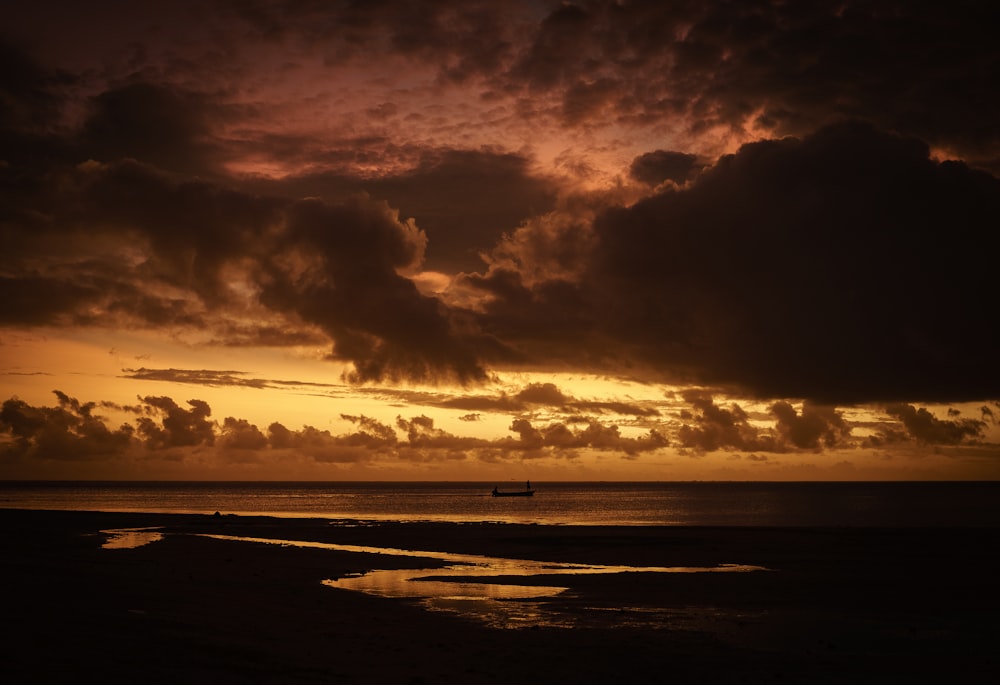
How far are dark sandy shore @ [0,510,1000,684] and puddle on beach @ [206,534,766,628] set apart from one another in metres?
1.05

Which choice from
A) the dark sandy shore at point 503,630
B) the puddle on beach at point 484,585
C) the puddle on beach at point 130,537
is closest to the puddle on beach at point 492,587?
the puddle on beach at point 484,585

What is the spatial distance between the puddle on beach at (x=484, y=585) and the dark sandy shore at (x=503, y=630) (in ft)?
3.44

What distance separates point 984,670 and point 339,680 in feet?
56.6

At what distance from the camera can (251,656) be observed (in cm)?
2109

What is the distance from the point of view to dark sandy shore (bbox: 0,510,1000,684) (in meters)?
20.4

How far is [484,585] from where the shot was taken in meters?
39.5

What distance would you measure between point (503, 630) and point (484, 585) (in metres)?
13.1

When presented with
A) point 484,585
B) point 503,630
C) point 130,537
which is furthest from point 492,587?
point 130,537

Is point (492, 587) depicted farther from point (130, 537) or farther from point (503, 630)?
point (130, 537)

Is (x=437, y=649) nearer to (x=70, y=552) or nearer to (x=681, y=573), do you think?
(x=681, y=573)

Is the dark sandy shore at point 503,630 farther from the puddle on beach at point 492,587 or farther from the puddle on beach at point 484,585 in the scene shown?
the puddle on beach at point 484,585

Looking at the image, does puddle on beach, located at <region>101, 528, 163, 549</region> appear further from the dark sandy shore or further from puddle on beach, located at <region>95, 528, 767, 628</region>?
the dark sandy shore

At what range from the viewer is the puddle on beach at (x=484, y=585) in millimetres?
30047

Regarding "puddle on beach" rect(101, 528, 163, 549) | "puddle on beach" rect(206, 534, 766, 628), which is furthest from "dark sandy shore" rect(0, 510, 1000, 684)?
"puddle on beach" rect(101, 528, 163, 549)
